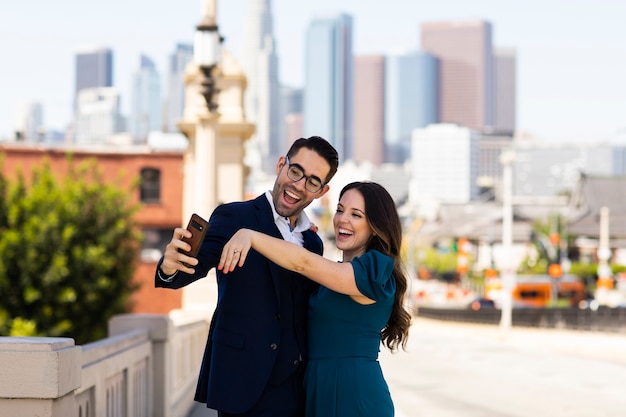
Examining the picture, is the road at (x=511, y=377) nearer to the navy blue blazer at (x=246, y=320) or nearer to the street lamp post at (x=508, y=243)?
the navy blue blazer at (x=246, y=320)

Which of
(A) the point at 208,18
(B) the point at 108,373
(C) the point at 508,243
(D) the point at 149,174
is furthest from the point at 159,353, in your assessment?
(D) the point at 149,174

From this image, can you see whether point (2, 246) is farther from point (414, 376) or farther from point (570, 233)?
point (570, 233)

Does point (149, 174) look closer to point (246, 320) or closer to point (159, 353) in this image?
point (159, 353)

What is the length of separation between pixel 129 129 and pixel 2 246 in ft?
492

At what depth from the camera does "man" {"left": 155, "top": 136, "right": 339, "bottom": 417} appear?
164 inches

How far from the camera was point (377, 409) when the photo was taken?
14.2 feet

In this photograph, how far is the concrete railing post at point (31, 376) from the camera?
162 inches

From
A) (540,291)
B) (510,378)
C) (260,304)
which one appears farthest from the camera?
(540,291)

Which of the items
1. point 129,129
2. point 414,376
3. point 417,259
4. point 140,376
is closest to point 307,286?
point 140,376

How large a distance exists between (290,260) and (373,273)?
1.35 ft

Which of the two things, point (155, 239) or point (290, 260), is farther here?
point (155, 239)

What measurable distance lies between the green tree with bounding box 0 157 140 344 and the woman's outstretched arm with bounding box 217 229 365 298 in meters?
22.6

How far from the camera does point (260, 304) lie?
4262 mm

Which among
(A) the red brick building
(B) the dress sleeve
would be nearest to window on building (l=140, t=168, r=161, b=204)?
(A) the red brick building
